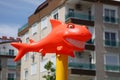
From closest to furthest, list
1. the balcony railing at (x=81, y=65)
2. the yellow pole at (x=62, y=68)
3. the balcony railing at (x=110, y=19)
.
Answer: the yellow pole at (x=62, y=68), the balcony railing at (x=81, y=65), the balcony railing at (x=110, y=19)

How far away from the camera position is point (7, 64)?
67250mm

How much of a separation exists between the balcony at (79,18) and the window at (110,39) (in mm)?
2277

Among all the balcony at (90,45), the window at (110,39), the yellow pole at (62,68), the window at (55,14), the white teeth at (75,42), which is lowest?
the yellow pole at (62,68)

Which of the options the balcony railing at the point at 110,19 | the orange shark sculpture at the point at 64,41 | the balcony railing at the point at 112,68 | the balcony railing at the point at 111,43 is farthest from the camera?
the balcony railing at the point at 110,19

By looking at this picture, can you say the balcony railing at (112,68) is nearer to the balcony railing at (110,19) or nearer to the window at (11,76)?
the balcony railing at (110,19)

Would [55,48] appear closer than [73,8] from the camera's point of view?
Yes

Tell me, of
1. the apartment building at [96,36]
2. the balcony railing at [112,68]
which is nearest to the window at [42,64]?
the apartment building at [96,36]

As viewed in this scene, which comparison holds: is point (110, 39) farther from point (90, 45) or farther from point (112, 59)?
point (90, 45)

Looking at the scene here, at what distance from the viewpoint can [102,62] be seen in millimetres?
40844

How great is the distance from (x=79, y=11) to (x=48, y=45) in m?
24.5

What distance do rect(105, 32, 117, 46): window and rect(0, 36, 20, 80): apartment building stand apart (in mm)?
27041

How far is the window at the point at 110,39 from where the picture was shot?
41.7 m

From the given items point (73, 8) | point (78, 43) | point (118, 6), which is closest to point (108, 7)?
point (118, 6)

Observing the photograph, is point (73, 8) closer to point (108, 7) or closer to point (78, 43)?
point (108, 7)
